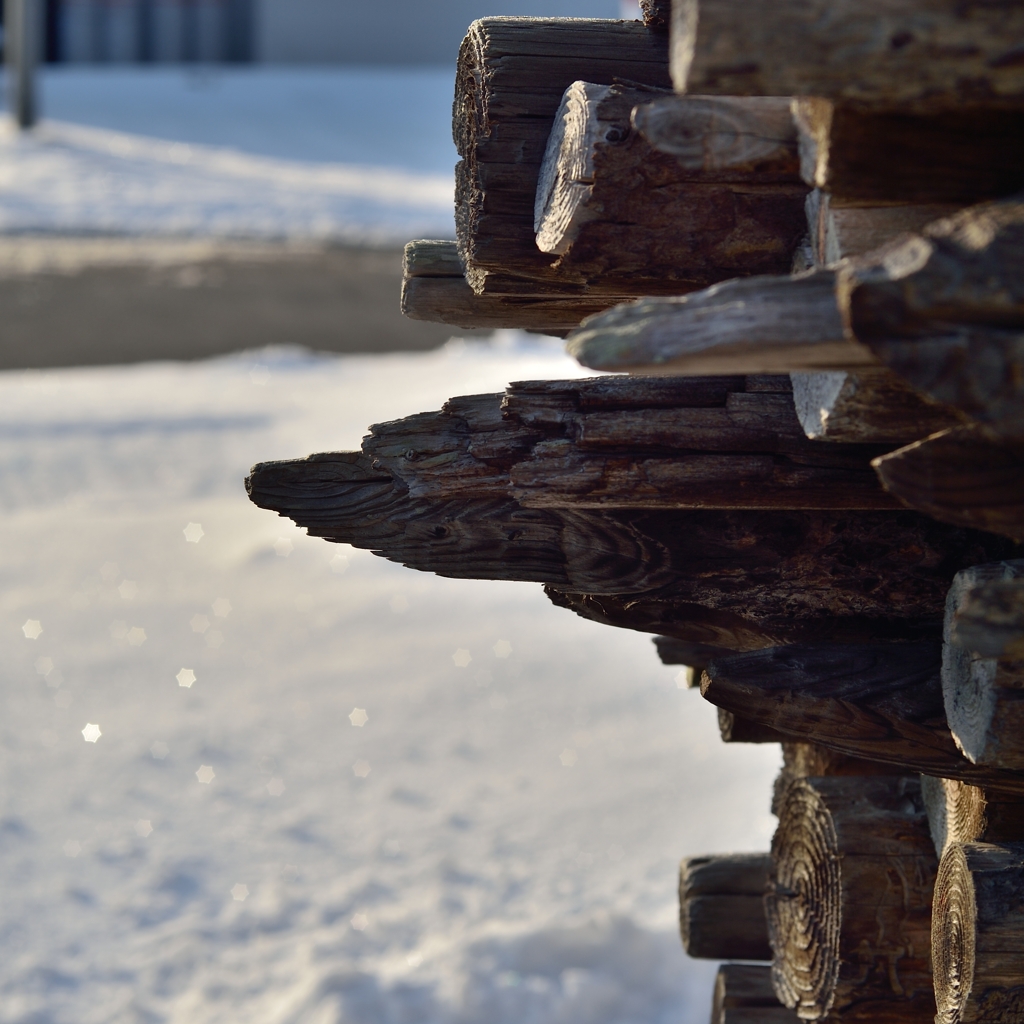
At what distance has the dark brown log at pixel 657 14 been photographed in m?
1.37

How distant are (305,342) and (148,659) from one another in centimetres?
479

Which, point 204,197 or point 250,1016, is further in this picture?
point 204,197

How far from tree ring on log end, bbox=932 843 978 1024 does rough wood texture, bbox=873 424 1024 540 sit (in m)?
0.50

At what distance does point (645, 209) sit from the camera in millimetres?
1251

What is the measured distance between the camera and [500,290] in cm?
153

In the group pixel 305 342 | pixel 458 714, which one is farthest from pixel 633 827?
pixel 305 342

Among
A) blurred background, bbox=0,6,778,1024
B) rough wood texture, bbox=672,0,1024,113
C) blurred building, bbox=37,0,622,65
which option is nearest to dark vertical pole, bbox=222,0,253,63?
blurred building, bbox=37,0,622,65

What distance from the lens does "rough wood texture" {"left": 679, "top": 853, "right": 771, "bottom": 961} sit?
2121 mm

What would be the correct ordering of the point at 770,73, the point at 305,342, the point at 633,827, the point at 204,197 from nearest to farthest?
Result: 1. the point at 770,73
2. the point at 633,827
3. the point at 305,342
4. the point at 204,197

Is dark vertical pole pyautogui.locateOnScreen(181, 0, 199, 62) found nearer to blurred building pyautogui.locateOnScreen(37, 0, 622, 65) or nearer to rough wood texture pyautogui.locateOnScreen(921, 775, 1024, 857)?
blurred building pyautogui.locateOnScreen(37, 0, 622, 65)

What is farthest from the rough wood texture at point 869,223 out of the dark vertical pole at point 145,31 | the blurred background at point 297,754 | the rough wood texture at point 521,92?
the dark vertical pole at point 145,31

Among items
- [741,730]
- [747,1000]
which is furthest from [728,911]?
[741,730]

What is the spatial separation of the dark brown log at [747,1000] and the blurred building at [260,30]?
18.7 meters

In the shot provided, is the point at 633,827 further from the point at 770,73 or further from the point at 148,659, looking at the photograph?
the point at 770,73
